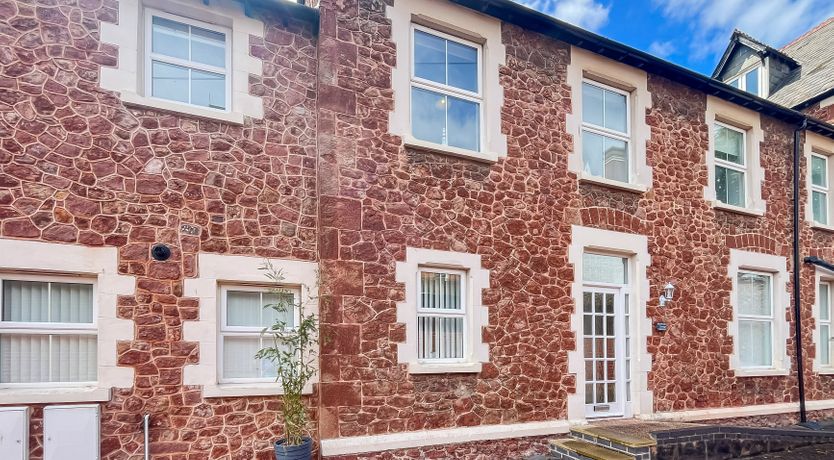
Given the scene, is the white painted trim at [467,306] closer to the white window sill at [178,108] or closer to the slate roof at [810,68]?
the white window sill at [178,108]

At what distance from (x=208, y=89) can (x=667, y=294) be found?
23.5 feet

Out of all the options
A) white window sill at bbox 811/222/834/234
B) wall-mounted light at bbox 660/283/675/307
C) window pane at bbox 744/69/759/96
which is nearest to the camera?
wall-mounted light at bbox 660/283/675/307

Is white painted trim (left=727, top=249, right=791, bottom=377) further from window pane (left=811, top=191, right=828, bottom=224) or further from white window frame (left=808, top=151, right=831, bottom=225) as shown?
white window frame (left=808, top=151, right=831, bottom=225)

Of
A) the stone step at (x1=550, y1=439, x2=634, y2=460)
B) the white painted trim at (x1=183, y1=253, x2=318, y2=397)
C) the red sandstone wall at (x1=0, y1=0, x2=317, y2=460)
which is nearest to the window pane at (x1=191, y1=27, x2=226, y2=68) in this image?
the red sandstone wall at (x1=0, y1=0, x2=317, y2=460)

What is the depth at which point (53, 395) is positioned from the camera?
14.7ft

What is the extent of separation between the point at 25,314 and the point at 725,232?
10003 millimetres

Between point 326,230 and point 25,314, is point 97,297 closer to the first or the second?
point 25,314

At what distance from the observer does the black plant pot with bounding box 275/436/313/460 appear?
4844 mm

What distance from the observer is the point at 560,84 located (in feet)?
23.8

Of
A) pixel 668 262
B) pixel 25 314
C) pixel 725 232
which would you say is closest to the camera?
pixel 25 314

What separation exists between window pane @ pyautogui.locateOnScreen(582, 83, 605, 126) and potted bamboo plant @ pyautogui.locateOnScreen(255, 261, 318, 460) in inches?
204

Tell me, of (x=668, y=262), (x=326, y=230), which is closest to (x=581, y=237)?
(x=668, y=262)

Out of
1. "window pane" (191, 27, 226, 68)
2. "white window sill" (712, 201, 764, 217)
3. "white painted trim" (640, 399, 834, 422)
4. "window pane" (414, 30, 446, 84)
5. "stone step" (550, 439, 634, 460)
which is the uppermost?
"window pane" (414, 30, 446, 84)

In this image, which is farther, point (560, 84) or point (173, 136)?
point (560, 84)
